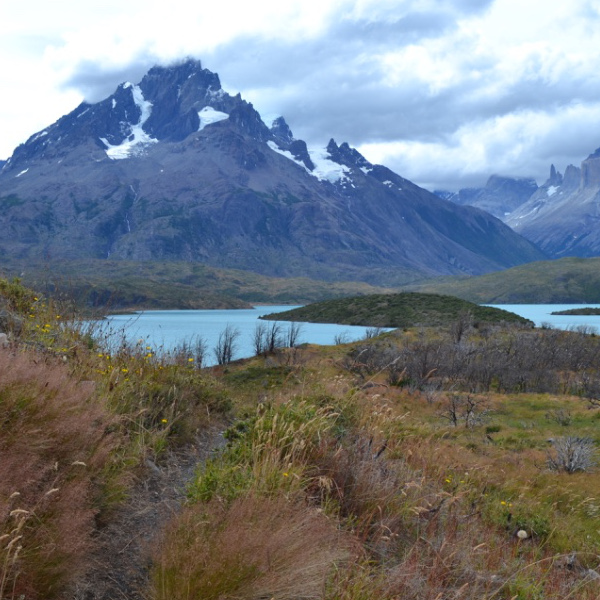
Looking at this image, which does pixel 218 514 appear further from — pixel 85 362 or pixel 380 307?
pixel 380 307

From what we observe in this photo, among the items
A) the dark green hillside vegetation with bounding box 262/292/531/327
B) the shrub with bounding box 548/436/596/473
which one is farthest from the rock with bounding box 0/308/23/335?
the dark green hillside vegetation with bounding box 262/292/531/327

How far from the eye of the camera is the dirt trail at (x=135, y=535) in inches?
147

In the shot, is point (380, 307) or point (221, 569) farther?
point (380, 307)

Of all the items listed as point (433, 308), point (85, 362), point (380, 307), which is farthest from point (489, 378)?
point (380, 307)

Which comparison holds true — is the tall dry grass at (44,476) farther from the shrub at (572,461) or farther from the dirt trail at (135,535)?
the shrub at (572,461)

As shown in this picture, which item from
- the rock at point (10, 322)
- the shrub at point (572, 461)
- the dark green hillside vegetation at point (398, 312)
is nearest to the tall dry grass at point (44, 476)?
the rock at point (10, 322)

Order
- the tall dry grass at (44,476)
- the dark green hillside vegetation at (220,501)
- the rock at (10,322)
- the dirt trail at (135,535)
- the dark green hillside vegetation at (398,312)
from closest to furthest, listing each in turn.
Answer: the tall dry grass at (44,476) < the dark green hillside vegetation at (220,501) < the dirt trail at (135,535) < the rock at (10,322) < the dark green hillside vegetation at (398,312)

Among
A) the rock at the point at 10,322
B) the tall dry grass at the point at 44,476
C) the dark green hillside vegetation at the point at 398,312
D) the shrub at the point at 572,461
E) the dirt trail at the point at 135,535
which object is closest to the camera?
the tall dry grass at the point at 44,476

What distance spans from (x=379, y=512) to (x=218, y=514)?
1793 mm

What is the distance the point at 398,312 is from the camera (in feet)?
392

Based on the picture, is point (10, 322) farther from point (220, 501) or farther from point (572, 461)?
point (572, 461)

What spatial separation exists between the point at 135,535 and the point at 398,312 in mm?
117146

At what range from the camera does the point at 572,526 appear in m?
8.71

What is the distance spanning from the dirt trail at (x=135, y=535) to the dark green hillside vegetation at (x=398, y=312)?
92143 millimetres
